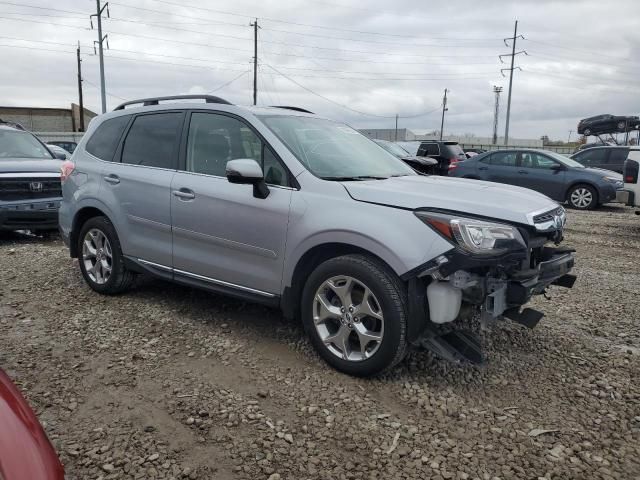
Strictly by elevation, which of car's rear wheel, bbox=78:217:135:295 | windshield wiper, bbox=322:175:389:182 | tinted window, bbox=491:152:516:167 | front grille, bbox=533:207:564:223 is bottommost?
car's rear wheel, bbox=78:217:135:295

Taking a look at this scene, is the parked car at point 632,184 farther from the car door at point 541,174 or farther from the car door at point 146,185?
the car door at point 146,185

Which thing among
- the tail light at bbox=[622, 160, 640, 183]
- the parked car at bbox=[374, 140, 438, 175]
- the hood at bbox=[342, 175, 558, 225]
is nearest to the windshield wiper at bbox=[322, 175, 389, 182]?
the hood at bbox=[342, 175, 558, 225]

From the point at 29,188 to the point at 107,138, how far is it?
3362 mm

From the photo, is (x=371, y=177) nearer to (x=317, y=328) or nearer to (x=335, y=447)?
(x=317, y=328)

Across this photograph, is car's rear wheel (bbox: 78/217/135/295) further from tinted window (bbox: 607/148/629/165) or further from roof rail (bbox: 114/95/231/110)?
tinted window (bbox: 607/148/629/165)

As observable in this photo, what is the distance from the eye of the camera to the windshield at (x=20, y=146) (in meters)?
8.63

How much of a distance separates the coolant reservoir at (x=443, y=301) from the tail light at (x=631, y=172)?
7568 millimetres

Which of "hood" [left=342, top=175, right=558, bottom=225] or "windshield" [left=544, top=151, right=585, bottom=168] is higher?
"windshield" [left=544, top=151, right=585, bottom=168]

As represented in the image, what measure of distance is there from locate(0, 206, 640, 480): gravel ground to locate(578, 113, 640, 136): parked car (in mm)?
26693

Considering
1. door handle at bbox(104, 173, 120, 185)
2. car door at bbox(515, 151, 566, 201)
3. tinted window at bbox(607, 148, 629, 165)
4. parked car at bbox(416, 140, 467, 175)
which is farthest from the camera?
parked car at bbox(416, 140, 467, 175)

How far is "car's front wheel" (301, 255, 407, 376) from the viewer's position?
10.6 feet

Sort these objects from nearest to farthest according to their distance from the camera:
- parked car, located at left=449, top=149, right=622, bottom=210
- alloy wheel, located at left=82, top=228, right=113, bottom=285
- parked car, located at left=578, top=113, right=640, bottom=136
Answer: alloy wheel, located at left=82, top=228, right=113, bottom=285
parked car, located at left=449, top=149, right=622, bottom=210
parked car, located at left=578, top=113, right=640, bottom=136

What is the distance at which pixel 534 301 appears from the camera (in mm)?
5160

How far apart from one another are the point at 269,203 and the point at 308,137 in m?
0.73
